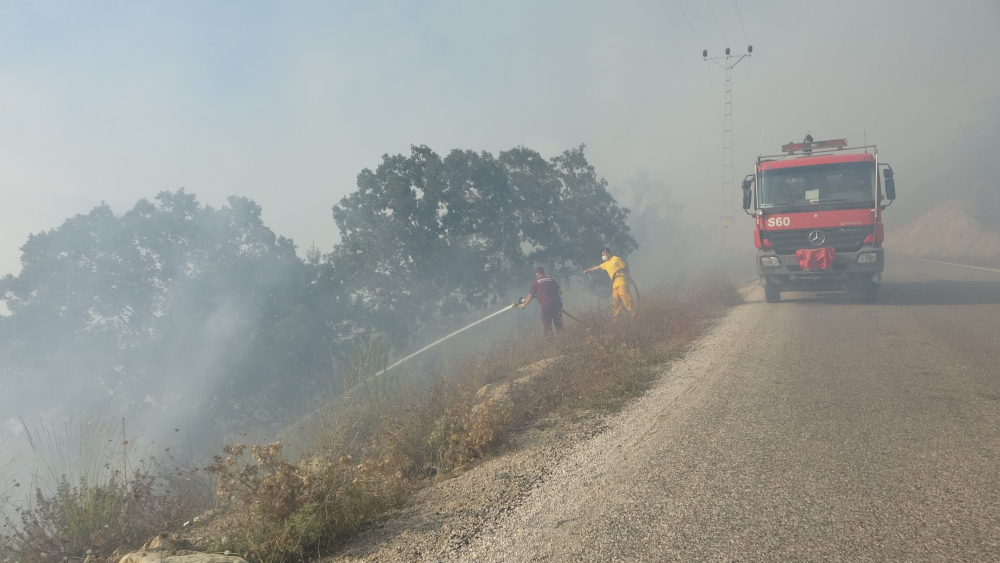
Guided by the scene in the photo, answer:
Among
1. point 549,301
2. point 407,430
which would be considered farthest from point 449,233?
point 407,430

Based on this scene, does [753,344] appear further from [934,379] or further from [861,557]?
[861,557]

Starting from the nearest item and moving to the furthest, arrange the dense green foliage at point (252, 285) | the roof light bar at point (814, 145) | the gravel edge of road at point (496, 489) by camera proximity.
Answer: the gravel edge of road at point (496, 489) → the roof light bar at point (814, 145) → the dense green foliage at point (252, 285)

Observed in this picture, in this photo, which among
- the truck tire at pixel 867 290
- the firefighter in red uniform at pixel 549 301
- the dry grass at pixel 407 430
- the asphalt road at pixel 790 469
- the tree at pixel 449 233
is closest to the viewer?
the asphalt road at pixel 790 469

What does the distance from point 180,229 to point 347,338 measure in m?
6.57

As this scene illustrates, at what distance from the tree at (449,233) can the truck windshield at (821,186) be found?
36.7 ft

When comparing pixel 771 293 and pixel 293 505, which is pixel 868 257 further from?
pixel 293 505

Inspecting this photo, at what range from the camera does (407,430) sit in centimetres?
535

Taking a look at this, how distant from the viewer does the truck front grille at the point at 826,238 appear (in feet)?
36.4

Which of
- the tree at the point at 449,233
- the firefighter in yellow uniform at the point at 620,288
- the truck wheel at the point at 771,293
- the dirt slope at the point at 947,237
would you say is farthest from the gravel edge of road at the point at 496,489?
the dirt slope at the point at 947,237

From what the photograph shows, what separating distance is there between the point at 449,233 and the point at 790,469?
57.7 feet

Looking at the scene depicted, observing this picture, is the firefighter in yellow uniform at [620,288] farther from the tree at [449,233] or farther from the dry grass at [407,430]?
the tree at [449,233]

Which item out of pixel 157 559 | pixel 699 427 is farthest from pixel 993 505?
pixel 157 559

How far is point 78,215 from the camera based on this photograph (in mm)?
17125

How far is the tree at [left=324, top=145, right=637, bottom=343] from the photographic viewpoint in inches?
779
